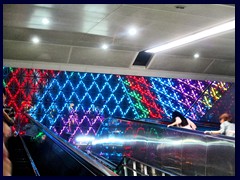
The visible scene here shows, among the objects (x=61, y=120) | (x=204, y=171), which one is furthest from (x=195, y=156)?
(x=61, y=120)

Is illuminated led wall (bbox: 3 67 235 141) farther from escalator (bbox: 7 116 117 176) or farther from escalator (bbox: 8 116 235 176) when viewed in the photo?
escalator (bbox: 7 116 117 176)

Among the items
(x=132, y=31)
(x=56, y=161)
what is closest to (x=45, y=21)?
(x=132, y=31)

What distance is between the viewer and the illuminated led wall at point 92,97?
53.2 ft

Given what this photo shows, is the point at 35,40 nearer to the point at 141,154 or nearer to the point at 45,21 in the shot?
the point at 45,21

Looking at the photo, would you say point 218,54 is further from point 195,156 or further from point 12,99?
Answer: point 12,99

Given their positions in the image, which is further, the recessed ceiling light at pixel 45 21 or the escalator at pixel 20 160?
the recessed ceiling light at pixel 45 21

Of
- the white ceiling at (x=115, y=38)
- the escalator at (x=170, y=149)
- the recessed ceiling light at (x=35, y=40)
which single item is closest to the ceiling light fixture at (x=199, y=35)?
the white ceiling at (x=115, y=38)

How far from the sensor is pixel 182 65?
12.8 metres

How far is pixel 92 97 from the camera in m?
17.9

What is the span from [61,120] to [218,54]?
889cm

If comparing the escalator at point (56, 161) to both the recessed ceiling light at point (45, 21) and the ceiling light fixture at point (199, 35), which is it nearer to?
the recessed ceiling light at point (45, 21)

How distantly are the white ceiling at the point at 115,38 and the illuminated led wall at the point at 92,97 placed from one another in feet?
10.1

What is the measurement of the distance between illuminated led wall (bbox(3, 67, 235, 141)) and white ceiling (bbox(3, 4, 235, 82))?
3.07m

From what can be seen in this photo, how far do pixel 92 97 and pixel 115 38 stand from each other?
29.7ft
